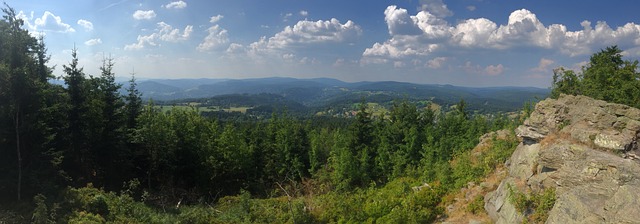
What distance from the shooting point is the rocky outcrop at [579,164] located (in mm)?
8633

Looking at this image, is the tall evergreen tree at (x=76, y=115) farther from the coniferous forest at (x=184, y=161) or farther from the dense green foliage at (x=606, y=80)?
the dense green foliage at (x=606, y=80)

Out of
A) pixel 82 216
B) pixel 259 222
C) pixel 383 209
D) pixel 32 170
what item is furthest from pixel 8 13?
pixel 383 209

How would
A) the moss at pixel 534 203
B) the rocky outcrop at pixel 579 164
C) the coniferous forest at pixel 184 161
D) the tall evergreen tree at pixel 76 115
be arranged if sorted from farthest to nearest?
1. the tall evergreen tree at pixel 76 115
2. the coniferous forest at pixel 184 161
3. the moss at pixel 534 203
4. the rocky outcrop at pixel 579 164

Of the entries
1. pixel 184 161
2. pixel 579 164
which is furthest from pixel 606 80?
pixel 184 161

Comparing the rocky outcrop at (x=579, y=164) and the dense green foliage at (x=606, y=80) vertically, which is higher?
the dense green foliage at (x=606, y=80)

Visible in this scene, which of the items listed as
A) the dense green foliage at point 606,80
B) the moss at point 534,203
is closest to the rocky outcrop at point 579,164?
the moss at point 534,203

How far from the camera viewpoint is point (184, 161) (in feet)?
92.4

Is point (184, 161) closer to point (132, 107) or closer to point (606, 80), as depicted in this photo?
point (132, 107)

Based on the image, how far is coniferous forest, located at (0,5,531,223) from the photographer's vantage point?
16531mm

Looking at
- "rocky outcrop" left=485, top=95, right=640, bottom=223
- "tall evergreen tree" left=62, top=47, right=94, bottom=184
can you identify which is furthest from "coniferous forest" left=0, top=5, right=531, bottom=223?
"rocky outcrop" left=485, top=95, right=640, bottom=223

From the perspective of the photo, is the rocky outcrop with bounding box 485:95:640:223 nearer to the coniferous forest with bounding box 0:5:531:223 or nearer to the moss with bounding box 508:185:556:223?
the moss with bounding box 508:185:556:223

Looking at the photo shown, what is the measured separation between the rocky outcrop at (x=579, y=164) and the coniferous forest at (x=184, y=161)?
3342mm

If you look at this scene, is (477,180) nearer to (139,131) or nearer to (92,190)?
(92,190)

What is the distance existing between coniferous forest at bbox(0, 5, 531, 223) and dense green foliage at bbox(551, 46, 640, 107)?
441 centimetres
